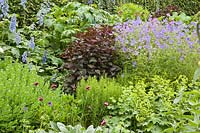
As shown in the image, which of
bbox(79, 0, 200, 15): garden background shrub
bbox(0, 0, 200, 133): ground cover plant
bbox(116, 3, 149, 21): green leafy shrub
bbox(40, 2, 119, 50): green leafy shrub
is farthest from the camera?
bbox(79, 0, 200, 15): garden background shrub

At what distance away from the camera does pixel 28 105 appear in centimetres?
358

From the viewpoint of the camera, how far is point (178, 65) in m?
4.84

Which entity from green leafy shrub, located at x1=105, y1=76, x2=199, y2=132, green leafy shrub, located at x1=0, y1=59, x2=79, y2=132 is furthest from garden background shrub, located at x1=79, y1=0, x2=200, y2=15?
green leafy shrub, located at x1=0, y1=59, x2=79, y2=132

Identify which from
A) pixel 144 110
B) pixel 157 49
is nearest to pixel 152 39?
pixel 157 49

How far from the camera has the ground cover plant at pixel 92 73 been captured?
140 inches

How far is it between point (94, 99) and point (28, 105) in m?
0.71

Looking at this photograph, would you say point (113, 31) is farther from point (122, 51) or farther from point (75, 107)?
point (75, 107)

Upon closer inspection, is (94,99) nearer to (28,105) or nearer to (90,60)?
(28,105)

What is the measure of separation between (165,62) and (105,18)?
202 centimetres

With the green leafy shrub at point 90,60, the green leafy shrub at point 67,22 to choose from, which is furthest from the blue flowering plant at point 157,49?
the green leafy shrub at point 67,22

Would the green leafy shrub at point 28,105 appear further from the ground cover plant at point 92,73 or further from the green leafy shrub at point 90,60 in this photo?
the green leafy shrub at point 90,60

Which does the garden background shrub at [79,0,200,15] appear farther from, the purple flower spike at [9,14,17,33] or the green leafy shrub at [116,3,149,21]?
the purple flower spike at [9,14,17,33]

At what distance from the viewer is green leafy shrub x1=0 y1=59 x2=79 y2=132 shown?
3.36 m

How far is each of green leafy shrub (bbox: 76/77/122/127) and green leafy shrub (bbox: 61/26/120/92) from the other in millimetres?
632
